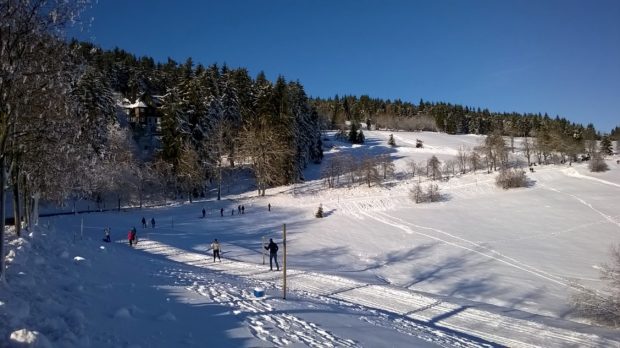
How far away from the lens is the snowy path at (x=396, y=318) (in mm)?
10289

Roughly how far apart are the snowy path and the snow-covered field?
0.08 meters

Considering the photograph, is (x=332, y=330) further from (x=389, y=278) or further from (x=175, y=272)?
(x=389, y=278)

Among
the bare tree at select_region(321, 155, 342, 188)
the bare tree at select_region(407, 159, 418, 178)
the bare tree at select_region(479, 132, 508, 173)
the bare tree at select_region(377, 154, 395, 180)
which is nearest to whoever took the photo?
the bare tree at select_region(321, 155, 342, 188)

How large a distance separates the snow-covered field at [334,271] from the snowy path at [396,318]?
77mm

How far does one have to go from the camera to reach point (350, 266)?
29.1m

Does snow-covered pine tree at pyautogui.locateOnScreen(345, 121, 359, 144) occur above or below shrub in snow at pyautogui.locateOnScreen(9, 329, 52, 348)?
above

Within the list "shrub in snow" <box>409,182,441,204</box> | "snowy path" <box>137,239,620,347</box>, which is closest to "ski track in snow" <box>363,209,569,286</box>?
"shrub in snow" <box>409,182,441,204</box>

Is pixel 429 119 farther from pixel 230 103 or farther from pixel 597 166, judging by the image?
pixel 230 103

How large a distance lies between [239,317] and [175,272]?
303 inches

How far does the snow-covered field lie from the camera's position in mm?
9188

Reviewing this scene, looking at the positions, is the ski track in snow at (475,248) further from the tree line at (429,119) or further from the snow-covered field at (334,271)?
the tree line at (429,119)

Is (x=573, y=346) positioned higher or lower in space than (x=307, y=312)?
lower

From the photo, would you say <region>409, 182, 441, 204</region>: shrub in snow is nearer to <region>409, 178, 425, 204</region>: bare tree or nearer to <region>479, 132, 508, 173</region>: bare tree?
<region>409, 178, 425, 204</region>: bare tree

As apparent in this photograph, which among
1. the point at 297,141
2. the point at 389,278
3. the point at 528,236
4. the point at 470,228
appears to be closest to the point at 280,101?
the point at 297,141
